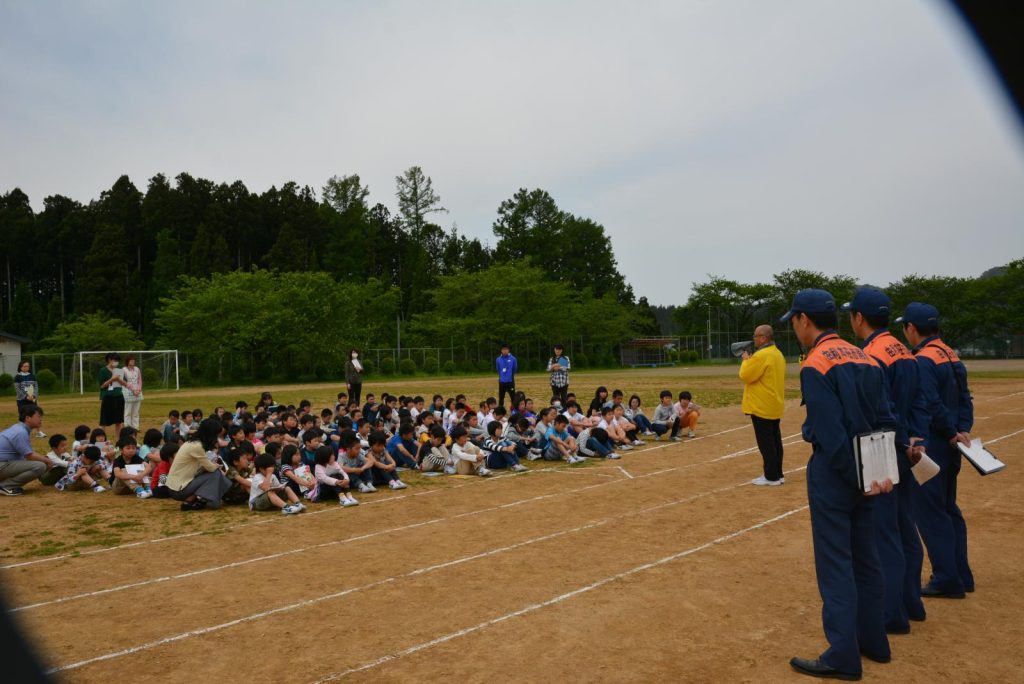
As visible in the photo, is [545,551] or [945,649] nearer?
[945,649]

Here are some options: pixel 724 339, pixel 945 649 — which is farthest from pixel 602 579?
pixel 724 339

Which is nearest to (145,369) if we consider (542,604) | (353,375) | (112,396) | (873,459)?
(353,375)

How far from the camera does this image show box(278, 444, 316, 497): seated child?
9.69 m

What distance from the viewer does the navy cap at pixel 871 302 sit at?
5.03 metres

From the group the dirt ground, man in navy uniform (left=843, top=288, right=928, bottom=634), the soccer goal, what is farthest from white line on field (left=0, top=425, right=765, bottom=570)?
the soccer goal

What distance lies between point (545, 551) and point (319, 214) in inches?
2913

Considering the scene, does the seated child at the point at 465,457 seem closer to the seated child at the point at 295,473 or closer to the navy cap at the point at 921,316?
the seated child at the point at 295,473

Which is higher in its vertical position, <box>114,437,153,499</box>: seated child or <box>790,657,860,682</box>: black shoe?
<box>114,437,153,499</box>: seated child

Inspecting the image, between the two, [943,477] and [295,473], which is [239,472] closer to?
[295,473]

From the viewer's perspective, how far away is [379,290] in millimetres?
69000

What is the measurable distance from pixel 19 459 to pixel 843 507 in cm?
1094

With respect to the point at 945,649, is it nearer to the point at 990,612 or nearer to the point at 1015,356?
the point at 990,612

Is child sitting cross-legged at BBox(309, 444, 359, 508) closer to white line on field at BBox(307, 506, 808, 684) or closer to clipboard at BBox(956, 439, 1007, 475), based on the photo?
white line on field at BBox(307, 506, 808, 684)

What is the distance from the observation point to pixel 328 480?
9648mm
